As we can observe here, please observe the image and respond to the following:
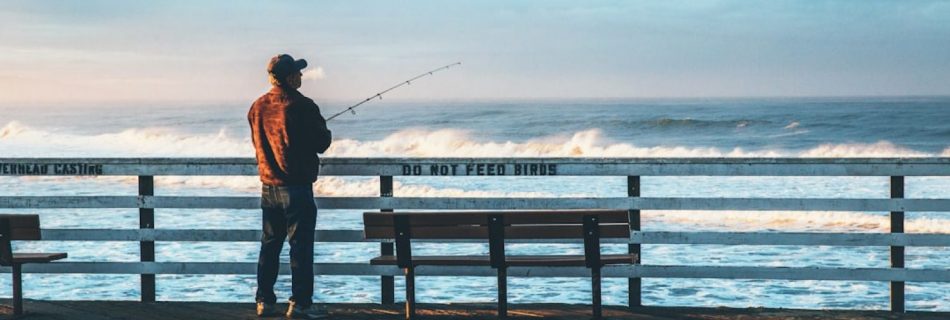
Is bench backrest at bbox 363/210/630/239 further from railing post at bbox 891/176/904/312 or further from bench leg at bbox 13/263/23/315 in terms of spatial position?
bench leg at bbox 13/263/23/315

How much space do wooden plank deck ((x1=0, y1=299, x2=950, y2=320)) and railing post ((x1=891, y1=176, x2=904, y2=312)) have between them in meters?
0.14

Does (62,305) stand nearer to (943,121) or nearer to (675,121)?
(675,121)

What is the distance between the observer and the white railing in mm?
6680

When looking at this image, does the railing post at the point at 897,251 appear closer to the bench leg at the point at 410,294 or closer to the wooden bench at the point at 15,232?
the bench leg at the point at 410,294

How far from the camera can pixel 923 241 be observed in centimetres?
668

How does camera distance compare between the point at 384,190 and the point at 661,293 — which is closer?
the point at 384,190

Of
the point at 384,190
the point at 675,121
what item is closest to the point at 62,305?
the point at 384,190

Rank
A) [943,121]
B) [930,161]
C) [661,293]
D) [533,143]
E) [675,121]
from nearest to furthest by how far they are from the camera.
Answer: [930,161], [661,293], [533,143], [675,121], [943,121]

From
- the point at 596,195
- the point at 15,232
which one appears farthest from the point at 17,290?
the point at 596,195

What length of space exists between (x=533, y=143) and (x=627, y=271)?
181 ft

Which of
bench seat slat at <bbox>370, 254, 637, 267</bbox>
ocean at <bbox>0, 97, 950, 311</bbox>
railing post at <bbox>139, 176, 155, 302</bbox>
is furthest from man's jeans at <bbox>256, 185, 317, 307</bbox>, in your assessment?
ocean at <bbox>0, 97, 950, 311</bbox>

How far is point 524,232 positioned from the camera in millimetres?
6273

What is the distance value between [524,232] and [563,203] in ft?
2.59

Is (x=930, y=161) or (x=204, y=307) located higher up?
(x=930, y=161)
